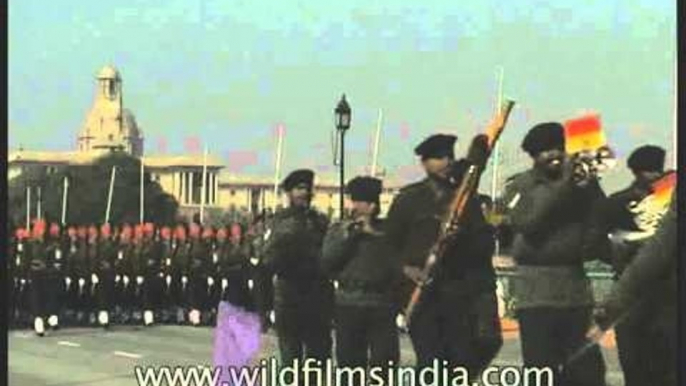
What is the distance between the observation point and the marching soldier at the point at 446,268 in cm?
662

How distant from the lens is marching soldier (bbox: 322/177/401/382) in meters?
6.66

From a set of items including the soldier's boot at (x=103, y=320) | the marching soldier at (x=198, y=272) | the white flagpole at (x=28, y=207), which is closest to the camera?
the white flagpole at (x=28, y=207)

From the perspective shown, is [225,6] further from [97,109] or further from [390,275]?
[390,275]

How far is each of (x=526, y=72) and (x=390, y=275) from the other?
0.65 meters

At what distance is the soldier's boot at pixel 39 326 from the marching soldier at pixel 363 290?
2.52ft

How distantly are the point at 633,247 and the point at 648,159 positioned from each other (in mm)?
241

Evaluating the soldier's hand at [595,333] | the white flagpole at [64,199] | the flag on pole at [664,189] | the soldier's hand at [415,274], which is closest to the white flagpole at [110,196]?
the white flagpole at [64,199]

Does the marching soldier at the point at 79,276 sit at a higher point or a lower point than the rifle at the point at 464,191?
lower

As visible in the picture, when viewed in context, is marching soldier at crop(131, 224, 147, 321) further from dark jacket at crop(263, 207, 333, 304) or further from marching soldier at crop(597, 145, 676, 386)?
marching soldier at crop(597, 145, 676, 386)

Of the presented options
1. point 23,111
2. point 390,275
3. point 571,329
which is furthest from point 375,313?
point 23,111

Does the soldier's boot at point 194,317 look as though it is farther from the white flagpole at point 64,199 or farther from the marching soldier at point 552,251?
the marching soldier at point 552,251

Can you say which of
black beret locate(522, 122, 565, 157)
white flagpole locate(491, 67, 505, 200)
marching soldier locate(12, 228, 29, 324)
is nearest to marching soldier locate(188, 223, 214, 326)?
marching soldier locate(12, 228, 29, 324)

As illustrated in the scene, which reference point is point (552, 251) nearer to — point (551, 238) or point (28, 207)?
point (551, 238)

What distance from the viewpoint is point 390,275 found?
6676 mm
